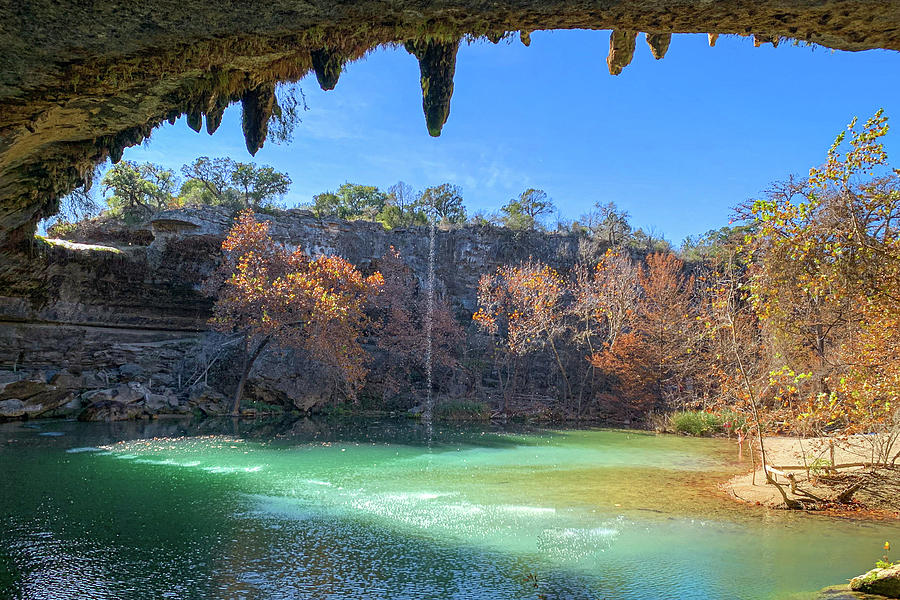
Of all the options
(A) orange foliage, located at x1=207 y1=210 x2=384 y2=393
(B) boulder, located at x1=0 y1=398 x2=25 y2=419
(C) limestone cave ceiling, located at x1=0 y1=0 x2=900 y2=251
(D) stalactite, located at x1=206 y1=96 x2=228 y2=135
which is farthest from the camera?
(A) orange foliage, located at x1=207 y1=210 x2=384 y2=393

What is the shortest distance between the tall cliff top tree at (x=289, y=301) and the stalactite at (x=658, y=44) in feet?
48.8

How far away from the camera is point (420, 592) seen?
538cm

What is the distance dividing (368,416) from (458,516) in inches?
547

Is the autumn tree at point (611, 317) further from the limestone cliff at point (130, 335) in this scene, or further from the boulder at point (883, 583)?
the boulder at point (883, 583)

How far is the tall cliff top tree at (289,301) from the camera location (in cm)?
1870

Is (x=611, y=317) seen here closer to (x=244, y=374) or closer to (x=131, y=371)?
(x=244, y=374)

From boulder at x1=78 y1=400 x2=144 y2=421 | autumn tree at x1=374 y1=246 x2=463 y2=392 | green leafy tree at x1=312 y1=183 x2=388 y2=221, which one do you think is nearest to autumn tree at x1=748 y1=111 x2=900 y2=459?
autumn tree at x1=374 y1=246 x2=463 y2=392

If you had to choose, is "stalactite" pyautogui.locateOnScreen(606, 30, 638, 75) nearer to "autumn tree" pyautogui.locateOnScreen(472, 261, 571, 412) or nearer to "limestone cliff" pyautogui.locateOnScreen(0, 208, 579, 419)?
"autumn tree" pyautogui.locateOnScreen(472, 261, 571, 412)

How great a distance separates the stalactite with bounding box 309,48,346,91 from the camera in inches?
191

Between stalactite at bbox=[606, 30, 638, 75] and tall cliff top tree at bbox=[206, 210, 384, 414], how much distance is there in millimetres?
14737

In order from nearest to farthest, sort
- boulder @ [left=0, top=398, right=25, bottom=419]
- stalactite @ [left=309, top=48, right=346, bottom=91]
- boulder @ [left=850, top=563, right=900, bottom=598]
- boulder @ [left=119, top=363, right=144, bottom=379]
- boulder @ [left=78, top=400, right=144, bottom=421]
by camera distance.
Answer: stalactite @ [left=309, top=48, right=346, bottom=91], boulder @ [left=850, top=563, right=900, bottom=598], boulder @ [left=0, top=398, right=25, bottom=419], boulder @ [left=78, top=400, right=144, bottom=421], boulder @ [left=119, top=363, right=144, bottom=379]

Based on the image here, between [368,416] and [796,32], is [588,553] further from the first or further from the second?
[368,416]

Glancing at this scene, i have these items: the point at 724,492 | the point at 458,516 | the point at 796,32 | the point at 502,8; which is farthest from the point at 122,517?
the point at 724,492

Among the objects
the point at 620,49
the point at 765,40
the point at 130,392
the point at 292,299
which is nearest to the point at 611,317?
the point at 292,299
